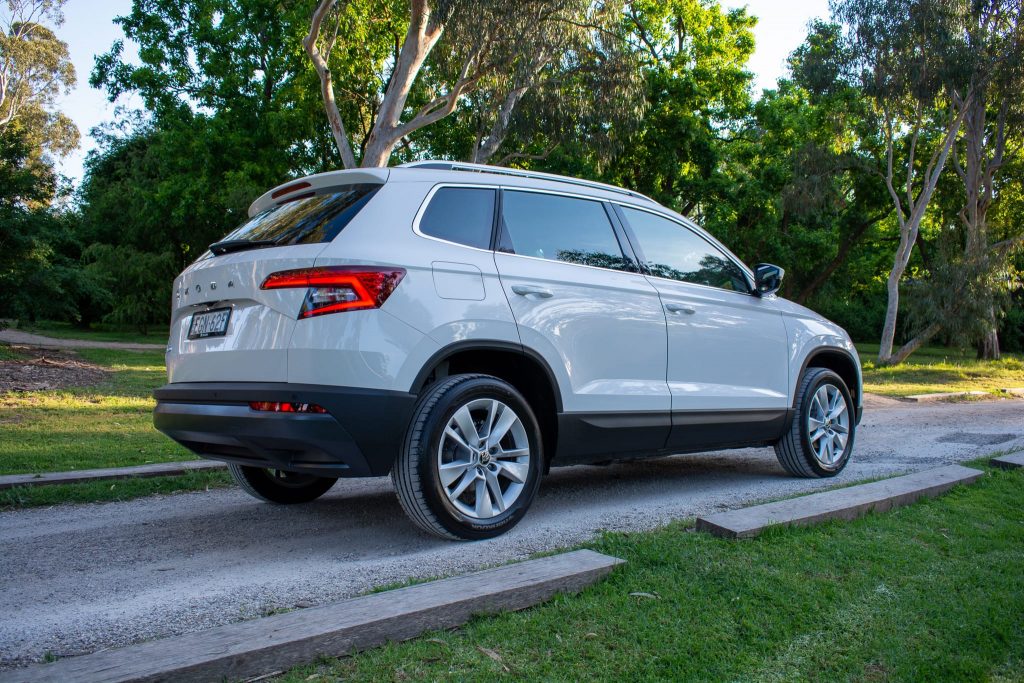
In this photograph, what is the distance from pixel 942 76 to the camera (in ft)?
67.2

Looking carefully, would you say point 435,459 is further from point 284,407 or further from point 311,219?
point 311,219

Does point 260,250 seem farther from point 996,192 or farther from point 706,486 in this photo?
point 996,192

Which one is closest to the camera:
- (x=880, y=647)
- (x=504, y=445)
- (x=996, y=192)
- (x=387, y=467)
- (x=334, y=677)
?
(x=334, y=677)

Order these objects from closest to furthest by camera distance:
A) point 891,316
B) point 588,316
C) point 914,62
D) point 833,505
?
point 833,505 < point 588,316 < point 914,62 < point 891,316

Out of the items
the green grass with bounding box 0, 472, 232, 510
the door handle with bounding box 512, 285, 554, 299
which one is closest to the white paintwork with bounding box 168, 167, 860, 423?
the door handle with bounding box 512, 285, 554, 299

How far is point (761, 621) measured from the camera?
2928 millimetres

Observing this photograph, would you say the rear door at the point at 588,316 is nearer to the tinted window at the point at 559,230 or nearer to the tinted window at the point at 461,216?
the tinted window at the point at 559,230

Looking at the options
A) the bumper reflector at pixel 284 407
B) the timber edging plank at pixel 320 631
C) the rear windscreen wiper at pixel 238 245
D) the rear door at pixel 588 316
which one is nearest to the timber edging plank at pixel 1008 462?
the rear door at pixel 588 316

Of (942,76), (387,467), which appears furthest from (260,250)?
(942,76)

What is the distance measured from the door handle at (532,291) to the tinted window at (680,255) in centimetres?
110

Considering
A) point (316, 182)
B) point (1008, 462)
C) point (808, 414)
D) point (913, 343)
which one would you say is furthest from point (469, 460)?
point (913, 343)

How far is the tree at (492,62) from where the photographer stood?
47.6ft

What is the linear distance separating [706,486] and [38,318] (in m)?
16.8

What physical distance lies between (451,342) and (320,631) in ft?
5.81
